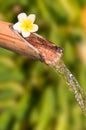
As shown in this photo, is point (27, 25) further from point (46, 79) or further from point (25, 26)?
point (46, 79)

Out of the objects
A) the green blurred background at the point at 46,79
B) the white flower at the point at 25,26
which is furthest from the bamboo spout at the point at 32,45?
the green blurred background at the point at 46,79

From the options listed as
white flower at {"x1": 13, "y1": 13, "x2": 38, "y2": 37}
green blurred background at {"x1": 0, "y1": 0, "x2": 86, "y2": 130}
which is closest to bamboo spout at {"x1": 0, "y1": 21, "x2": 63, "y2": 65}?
white flower at {"x1": 13, "y1": 13, "x2": 38, "y2": 37}

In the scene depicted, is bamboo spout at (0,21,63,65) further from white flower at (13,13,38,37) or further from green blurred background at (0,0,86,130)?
green blurred background at (0,0,86,130)

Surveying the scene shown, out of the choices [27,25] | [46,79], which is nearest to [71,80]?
[27,25]

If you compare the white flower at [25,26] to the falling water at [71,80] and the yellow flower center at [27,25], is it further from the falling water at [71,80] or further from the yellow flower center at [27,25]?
the falling water at [71,80]

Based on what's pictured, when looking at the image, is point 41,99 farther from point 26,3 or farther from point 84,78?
point 26,3
